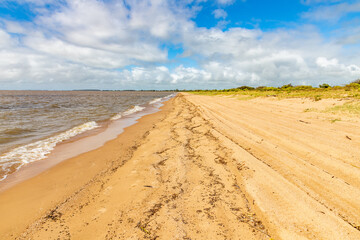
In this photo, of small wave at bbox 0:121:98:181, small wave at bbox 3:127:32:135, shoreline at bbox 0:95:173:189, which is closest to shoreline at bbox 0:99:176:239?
shoreline at bbox 0:95:173:189

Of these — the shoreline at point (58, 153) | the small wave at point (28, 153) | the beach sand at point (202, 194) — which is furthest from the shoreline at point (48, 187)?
the small wave at point (28, 153)

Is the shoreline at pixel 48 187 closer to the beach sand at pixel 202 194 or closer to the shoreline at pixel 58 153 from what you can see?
the beach sand at pixel 202 194

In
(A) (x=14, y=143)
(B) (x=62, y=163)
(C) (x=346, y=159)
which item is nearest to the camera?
(C) (x=346, y=159)

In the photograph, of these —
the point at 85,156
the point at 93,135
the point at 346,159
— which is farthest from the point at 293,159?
the point at 93,135

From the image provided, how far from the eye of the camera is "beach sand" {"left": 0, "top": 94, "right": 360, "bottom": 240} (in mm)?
2512

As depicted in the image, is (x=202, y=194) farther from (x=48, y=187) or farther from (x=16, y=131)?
(x=16, y=131)

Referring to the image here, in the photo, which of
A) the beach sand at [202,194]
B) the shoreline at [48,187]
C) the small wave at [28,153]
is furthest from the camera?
the small wave at [28,153]

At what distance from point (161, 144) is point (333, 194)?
5.12 metres

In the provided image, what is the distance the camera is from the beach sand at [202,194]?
2.51 meters

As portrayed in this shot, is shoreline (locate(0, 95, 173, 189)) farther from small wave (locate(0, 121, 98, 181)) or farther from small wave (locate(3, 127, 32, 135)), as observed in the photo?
small wave (locate(3, 127, 32, 135))

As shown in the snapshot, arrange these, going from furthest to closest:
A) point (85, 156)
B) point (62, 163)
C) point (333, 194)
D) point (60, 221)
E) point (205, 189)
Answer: point (85, 156)
point (62, 163)
point (205, 189)
point (333, 194)
point (60, 221)

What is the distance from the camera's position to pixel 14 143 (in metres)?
7.89

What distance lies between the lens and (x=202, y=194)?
332cm

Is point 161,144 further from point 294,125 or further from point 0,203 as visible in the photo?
point 294,125
